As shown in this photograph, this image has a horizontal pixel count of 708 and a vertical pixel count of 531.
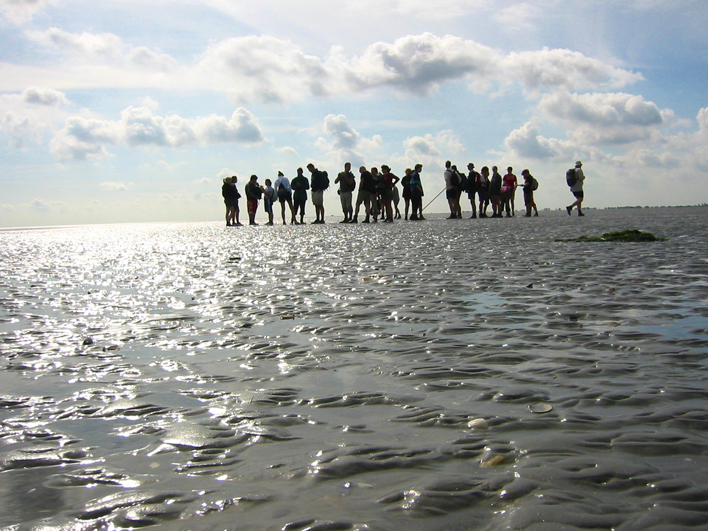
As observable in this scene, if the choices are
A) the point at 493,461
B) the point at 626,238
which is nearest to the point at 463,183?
the point at 626,238

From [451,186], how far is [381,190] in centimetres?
295

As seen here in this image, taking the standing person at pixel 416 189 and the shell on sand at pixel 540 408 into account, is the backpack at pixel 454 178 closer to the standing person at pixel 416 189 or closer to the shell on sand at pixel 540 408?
the standing person at pixel 416 189

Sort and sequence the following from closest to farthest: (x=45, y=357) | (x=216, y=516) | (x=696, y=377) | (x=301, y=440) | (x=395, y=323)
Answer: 1. (x=216, y=516)
2. (x=301, y=440)
3. (x=696, y=377)
4. (x=45, y=357)
5. (x=395, y=323)

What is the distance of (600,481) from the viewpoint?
1.89 meters

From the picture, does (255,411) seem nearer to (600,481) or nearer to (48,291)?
(600,481)

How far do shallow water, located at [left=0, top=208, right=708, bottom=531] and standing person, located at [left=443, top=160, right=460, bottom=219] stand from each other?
62.1 ft

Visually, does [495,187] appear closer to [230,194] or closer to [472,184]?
[472,184]

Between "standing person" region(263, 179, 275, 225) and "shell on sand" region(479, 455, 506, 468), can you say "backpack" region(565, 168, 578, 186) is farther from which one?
"shell on sand" region(479, 455, 506, 468)

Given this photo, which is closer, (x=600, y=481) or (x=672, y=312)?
(x=600, y=481)

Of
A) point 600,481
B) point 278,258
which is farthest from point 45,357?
point 278,258

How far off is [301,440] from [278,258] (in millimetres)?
7814

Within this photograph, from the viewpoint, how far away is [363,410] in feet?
8.61

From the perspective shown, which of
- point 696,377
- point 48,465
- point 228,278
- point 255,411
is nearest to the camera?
point 48,465

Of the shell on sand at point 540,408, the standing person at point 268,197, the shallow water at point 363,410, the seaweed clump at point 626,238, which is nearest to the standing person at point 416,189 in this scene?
the standing person at point 268,197
